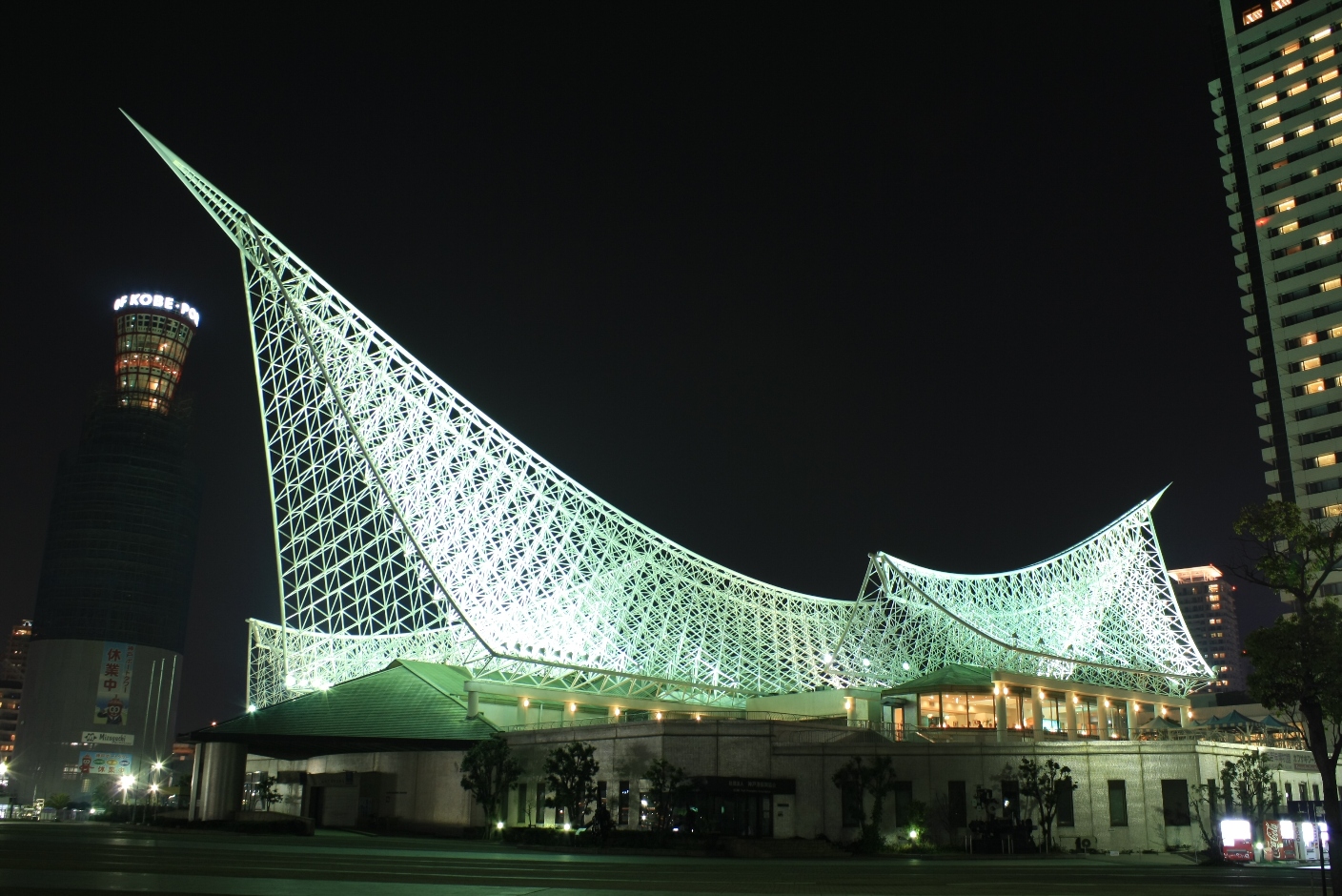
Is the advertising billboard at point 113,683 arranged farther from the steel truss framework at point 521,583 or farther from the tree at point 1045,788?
the tree at point 1045,788

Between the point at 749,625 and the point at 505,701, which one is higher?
the point at 749,625

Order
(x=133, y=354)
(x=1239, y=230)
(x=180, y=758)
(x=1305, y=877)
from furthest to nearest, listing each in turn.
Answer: (x=180, y=758) < (x=133, y=354) < (x=1239, y=230) < (x=1305, y=877)

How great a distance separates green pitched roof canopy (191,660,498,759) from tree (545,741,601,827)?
26.0 feet

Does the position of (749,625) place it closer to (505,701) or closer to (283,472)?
(505,701)

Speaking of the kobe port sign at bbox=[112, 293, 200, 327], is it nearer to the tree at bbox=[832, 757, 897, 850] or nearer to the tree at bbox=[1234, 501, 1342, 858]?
the tree at bbox=[832, 757, 897, 850]

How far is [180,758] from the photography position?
563 feet

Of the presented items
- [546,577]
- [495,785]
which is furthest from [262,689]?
[495,785]

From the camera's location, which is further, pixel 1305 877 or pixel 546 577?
pixel 546 577

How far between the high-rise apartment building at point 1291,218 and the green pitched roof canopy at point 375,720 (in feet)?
229

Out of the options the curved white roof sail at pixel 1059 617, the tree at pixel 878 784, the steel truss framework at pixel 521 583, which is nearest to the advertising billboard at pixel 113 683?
the steel truss framework at pixel 521 583

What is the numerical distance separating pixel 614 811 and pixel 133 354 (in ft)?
429

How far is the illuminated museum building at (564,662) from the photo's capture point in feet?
139

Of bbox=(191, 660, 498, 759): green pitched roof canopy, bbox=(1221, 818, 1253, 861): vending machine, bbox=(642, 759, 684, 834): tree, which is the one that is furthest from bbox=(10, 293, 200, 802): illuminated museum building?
bbox=(1221, 818, 1253, 861): vending machine

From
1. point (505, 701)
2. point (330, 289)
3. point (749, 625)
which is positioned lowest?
point (505, 701)
